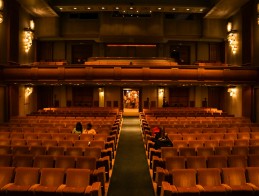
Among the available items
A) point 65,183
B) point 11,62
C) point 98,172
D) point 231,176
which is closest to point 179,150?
point 231,176

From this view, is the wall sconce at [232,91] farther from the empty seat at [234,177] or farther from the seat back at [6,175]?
the seat back at [6,175]

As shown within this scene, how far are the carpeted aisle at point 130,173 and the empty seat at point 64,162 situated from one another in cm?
95

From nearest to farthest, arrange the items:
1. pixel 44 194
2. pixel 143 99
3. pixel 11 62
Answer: pixel 44 194 < pixel 11 62 < pixel 143 99

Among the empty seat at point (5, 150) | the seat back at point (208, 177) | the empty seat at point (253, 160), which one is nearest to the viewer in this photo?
the seat back at point (208, 177)

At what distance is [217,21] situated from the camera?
21531 mm

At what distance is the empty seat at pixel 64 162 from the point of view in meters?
5.82

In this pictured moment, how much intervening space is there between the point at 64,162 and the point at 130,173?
1.97 metres

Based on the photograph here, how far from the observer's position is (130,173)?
283 inches

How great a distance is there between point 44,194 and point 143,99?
19.3 m

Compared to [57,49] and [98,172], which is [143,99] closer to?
[57,49]

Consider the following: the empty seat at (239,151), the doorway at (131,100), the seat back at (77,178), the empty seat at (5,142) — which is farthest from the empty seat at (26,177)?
the doorway at (131,100)

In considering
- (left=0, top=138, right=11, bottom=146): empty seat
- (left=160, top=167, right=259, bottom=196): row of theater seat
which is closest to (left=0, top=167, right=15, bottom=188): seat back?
(left=160, top=167, right=259, bottom=196): row of theater seat

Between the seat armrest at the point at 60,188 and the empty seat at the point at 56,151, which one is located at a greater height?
the empty seat at the point at 56,151

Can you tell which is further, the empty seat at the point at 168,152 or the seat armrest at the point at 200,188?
the empty seat at the point at 168,152
